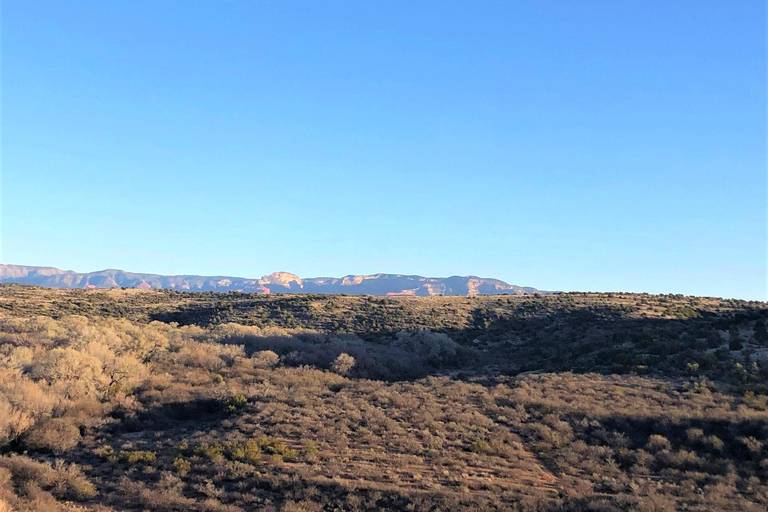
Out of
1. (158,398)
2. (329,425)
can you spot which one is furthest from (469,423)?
(158,398)

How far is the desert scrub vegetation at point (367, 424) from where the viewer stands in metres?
10.4

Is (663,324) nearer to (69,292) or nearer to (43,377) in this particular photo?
(43,377)

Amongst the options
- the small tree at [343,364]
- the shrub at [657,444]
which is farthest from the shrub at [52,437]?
the shrub at [657,444]

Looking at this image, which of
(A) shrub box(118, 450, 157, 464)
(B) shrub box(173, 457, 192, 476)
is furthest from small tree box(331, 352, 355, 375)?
(B) shrub box(173, 457, 192, 476)

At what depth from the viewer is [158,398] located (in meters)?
18.0

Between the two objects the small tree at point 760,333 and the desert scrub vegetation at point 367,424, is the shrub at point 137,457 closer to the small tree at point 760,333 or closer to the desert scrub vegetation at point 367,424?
the desert scrub vegetation at point 367,424

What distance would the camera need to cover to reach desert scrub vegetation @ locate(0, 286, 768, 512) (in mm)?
10445

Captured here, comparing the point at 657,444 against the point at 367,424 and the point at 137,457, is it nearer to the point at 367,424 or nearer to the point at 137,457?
the point at 367,424

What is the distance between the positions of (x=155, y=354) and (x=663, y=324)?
36.1 meters

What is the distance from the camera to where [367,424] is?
50.8ft

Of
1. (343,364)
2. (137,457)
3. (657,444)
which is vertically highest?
(657,444)

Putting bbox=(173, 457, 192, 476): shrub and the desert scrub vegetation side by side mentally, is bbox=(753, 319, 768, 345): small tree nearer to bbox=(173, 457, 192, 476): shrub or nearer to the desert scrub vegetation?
the desert scrub vegetation

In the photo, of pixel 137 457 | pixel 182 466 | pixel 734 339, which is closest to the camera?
pixel 182 466

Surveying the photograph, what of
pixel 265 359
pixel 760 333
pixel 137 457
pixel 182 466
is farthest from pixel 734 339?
pixel 137 457
